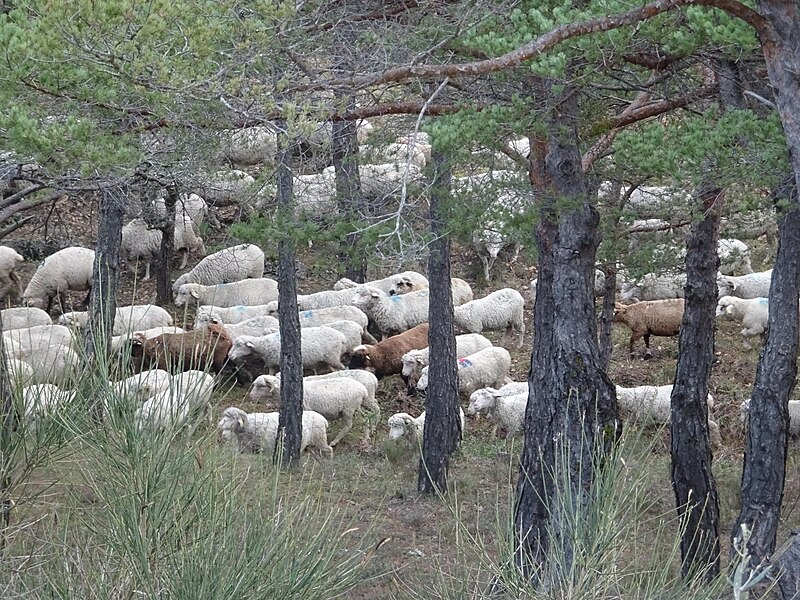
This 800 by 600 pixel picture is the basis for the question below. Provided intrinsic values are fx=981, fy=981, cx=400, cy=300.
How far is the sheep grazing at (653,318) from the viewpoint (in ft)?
56.4

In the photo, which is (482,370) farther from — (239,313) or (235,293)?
(235,293)

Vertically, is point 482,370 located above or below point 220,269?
below

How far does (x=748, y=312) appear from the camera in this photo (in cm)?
1747

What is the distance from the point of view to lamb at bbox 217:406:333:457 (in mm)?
13032

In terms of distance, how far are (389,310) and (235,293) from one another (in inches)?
134

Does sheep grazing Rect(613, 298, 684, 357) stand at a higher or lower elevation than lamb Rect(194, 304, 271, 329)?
lower

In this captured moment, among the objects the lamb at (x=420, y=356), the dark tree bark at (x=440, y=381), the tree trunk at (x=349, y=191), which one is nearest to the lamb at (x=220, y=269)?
the lamb at (x=420, y=356)

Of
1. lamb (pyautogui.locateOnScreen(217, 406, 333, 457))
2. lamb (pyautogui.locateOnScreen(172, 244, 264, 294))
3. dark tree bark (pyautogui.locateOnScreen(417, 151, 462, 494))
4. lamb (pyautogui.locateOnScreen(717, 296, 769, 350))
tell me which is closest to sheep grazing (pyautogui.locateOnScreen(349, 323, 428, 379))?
lamb (pyautogui.locateOnScreen(217, 406, 333, 457))

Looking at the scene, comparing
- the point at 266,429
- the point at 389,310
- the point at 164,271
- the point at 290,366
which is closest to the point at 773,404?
the point at 290,366

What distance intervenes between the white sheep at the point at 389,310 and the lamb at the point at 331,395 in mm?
4090

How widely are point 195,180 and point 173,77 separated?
317 centimetres

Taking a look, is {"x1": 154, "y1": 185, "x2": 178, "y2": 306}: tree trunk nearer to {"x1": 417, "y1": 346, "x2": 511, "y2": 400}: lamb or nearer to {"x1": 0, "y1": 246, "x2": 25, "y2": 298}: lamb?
{"x1": 0, "y1": 246, "x2": 25, "y2": 298}: lamb

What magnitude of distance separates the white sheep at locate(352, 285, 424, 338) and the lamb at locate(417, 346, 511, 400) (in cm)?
296

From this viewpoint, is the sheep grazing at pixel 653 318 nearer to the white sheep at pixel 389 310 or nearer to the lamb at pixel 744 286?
the lamb at pixel 744 286
